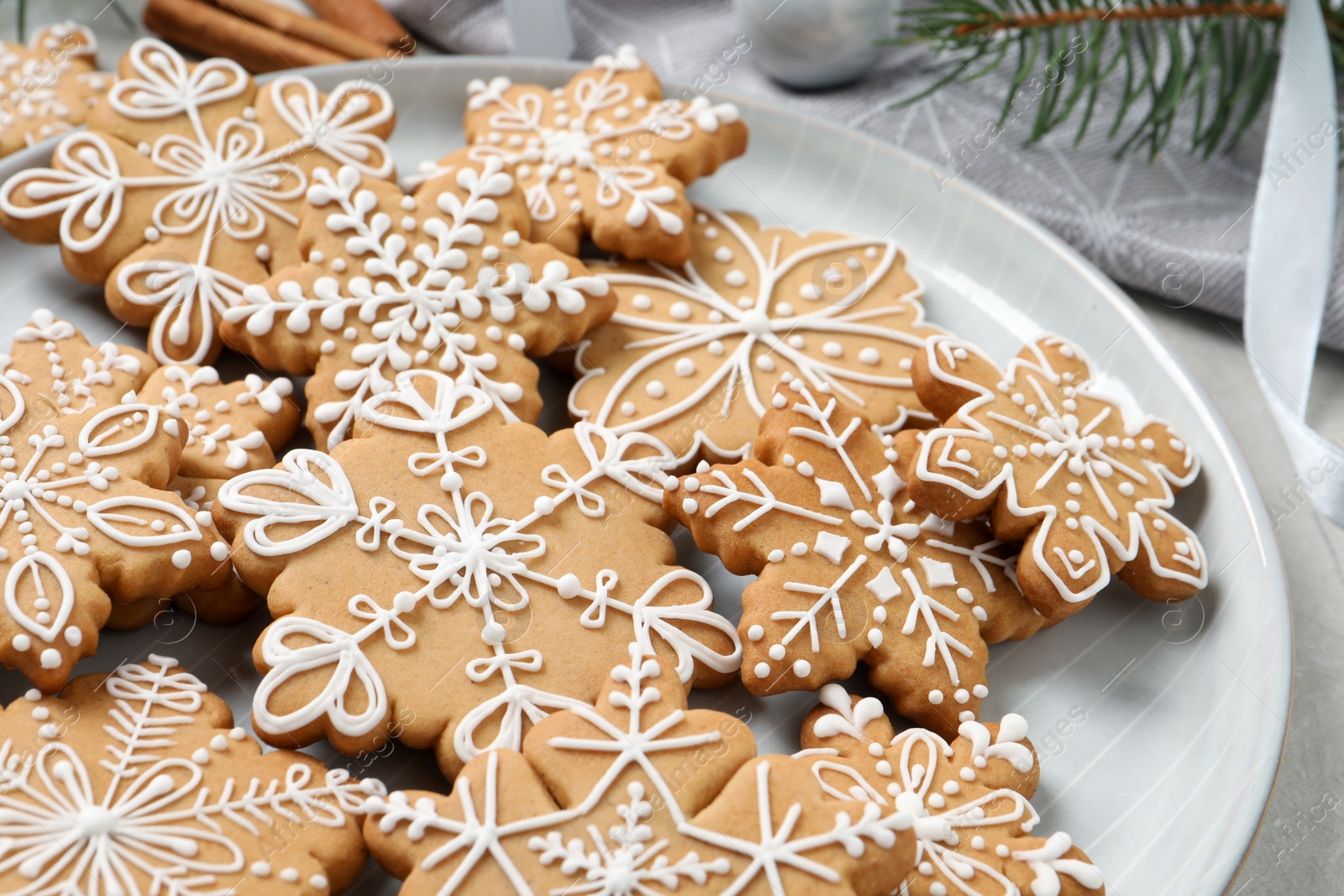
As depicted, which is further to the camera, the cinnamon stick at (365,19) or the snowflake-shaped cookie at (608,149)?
the cinnamon stick at (365,19)

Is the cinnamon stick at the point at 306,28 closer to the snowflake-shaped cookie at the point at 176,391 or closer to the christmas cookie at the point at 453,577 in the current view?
the snowflake-shaped cookie at the point at 176,391

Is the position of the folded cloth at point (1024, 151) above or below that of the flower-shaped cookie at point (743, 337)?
above

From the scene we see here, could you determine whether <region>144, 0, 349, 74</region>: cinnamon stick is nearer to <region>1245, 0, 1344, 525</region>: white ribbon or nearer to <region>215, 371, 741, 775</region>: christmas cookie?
<region>215, 371, 741, 775</region>: christmas cookie

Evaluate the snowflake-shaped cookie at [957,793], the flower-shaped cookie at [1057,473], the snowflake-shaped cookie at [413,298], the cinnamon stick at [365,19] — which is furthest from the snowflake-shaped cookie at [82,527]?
the cinnamon stick at [365,19]

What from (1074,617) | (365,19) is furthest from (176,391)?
(1074,617)

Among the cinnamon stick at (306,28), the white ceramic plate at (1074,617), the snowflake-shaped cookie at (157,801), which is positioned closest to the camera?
the snowflake-shaped cookie at (157,801)

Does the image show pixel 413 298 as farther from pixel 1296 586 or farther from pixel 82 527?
pixel 1296 586
